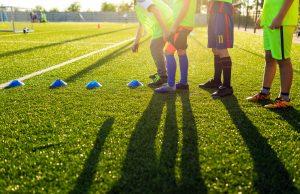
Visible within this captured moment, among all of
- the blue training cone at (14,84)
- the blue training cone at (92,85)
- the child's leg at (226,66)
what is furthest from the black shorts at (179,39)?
the blue training cone at (14,84)

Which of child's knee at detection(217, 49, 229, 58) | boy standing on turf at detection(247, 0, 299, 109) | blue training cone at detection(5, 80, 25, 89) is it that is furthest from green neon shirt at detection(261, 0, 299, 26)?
blue training cone at detection(5, 80, 25, 89)

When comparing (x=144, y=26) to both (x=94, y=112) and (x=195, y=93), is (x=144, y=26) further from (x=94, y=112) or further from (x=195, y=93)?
(x=94, y=112)

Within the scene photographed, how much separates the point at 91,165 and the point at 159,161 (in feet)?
1.73

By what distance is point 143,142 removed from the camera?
122 inches

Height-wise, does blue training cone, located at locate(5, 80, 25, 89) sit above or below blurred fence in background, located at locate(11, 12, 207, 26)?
below

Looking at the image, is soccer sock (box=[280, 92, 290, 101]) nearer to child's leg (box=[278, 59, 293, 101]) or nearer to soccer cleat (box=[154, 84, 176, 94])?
child's leg (box=[278, 59, 293, 101])

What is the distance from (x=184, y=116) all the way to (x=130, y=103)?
2.85 ft

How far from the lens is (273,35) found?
4.15m

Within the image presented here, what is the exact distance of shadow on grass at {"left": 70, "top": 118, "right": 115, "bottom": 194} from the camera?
91.4 inches

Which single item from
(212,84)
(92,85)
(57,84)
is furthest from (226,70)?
(57,84)

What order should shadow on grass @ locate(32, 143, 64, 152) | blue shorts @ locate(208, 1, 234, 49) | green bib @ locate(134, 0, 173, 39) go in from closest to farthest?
shadow on grass @ locate(32, 143, 64, 152) → blue shorts @ locate(208, 1, 234, 49) → green bib @ locate(134, 0, 173, 39)

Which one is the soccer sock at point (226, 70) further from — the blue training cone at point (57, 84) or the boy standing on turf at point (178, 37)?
the blue training cone at point (57, 84)

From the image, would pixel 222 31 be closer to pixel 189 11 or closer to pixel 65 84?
pixel 189 11

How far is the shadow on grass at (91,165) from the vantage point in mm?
2322
